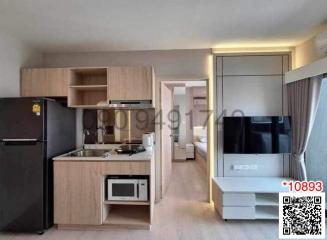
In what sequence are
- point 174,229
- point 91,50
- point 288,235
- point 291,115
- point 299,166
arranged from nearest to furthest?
1. point 288,235
2. point 174,229
3. point 299,166
4. point 291,115
5. point 91,50

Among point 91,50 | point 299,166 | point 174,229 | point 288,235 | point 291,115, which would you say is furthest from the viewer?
point 91,50

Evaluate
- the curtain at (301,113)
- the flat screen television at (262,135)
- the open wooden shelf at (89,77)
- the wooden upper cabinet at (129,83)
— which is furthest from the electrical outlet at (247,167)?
the open wooden shelf at (89,77)

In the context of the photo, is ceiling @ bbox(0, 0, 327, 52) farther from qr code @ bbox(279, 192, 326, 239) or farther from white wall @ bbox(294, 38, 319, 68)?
qr code @ bbox(279, 192, 326, 239)

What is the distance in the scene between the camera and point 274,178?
327 cm

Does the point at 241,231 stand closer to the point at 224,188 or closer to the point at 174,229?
the point at 224,188

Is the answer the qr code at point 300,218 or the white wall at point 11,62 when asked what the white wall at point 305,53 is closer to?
the qr code at point 300,218

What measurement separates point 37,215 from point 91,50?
8.19ft

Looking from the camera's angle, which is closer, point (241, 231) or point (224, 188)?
point (241, 231)

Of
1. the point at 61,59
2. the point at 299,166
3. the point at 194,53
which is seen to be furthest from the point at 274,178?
the point at 61,59

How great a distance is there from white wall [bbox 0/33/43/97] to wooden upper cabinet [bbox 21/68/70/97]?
0.10 m

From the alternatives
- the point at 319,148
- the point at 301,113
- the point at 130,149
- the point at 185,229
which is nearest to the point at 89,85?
the point at 130,149

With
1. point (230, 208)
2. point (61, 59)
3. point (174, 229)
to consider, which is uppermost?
point (61, 59)

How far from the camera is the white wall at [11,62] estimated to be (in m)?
2.72

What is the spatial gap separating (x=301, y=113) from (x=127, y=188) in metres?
2.60
